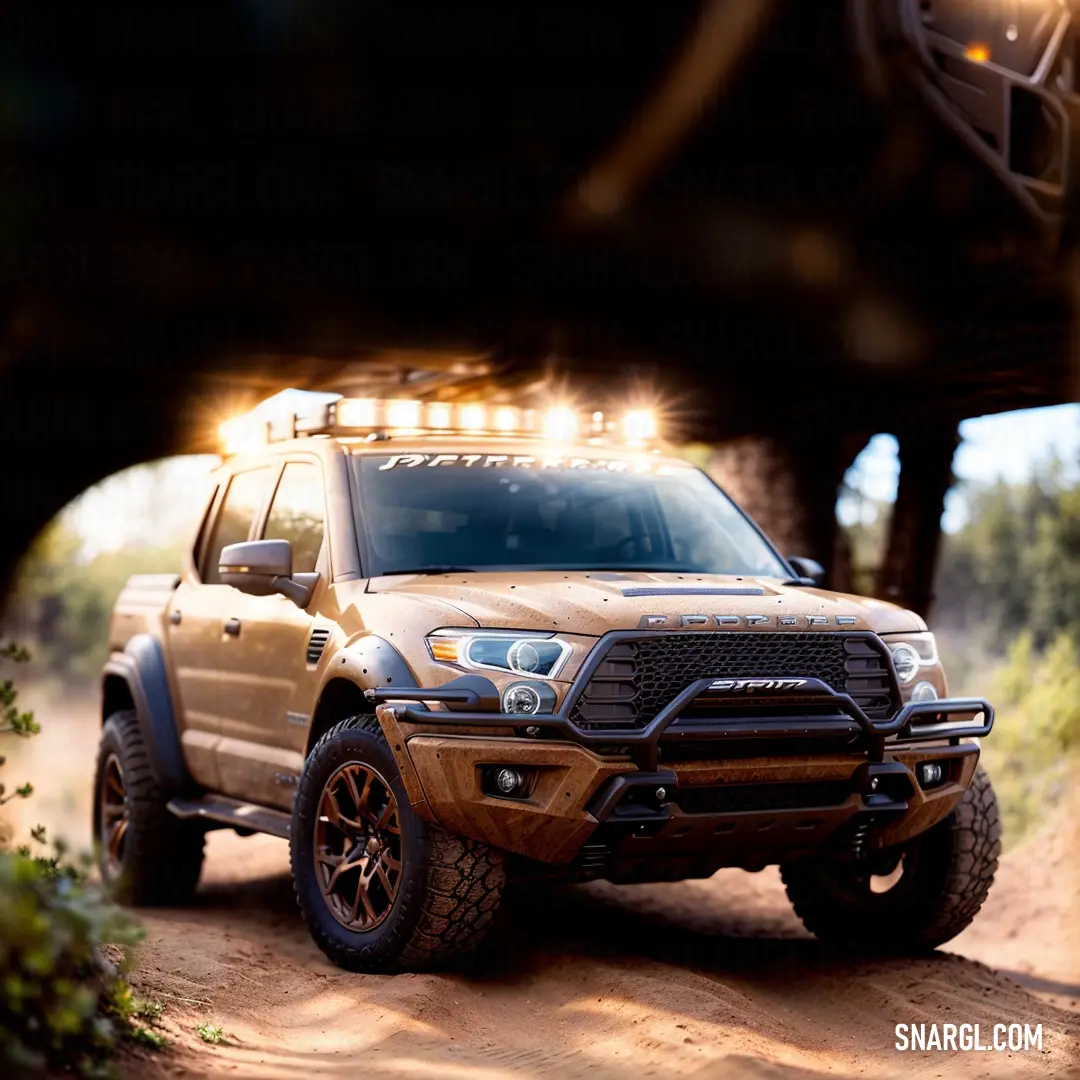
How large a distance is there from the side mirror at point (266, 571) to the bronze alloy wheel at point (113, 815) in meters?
2.15

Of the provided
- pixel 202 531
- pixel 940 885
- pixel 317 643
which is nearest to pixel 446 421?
pixel 317 643

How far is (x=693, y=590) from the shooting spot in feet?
18.1

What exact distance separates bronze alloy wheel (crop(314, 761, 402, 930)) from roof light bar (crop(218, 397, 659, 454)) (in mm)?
1803

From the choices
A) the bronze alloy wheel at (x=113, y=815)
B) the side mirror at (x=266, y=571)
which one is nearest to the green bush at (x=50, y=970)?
the side mirror at (x=266, y=571)

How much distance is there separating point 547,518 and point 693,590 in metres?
1.18

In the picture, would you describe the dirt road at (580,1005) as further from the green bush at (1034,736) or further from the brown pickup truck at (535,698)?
the green bush at (1034,736)

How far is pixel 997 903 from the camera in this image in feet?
33.8

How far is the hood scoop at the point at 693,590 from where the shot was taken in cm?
540

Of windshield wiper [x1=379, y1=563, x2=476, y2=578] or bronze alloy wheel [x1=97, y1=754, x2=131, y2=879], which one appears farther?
bronze alloy wheel [x1=97, y1=754, x2=131, y2=879]

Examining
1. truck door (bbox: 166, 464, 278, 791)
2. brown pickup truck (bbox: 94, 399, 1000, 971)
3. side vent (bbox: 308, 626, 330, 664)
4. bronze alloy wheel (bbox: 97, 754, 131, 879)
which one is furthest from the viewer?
bronze alloy wheel (bbox: 97, 754, 131, 879)

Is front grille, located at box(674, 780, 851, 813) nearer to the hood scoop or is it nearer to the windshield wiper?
the hood scoop

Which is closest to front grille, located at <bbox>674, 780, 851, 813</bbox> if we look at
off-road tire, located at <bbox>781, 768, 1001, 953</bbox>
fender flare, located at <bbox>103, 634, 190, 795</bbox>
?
off-road tire, located at <bbox>781, 768, 1001, 953</bbox>

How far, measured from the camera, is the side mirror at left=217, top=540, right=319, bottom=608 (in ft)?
19.7

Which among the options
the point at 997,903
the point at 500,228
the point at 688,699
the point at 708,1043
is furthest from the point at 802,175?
the point at 708,1043
